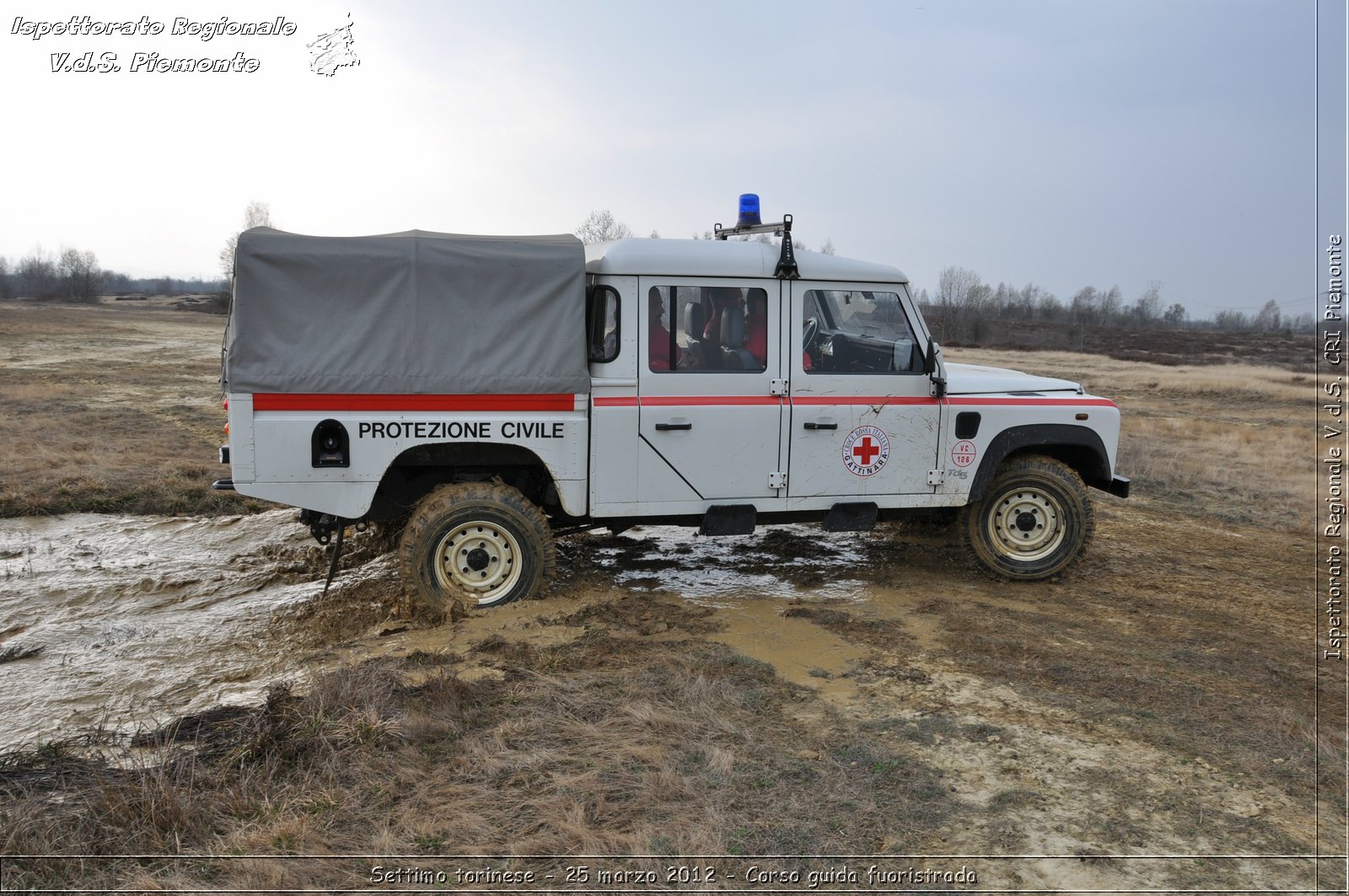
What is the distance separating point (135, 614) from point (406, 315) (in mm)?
2819

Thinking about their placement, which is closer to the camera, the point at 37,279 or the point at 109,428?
the point at 109,428

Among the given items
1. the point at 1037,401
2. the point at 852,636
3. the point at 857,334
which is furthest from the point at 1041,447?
the point at 852,636

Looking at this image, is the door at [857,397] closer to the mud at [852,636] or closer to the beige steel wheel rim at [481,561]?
the mud at [852,636]

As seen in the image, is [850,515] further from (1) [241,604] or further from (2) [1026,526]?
(1) [241,604]

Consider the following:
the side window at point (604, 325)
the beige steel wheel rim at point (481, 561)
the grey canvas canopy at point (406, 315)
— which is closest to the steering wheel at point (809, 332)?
the side window at point (604, 325)

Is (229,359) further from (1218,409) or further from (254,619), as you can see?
(1218,409)

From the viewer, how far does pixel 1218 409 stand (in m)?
21.2

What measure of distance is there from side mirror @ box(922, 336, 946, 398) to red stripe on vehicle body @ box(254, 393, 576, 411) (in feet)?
8.43

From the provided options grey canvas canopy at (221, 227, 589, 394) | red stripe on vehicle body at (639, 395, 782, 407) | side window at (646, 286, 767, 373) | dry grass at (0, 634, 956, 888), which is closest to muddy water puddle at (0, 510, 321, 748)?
dry grass at (0, 634, 956, 888)

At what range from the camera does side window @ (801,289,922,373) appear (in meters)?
6.57

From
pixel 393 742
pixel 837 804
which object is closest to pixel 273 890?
pixel 393 742

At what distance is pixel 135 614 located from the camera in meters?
6.36

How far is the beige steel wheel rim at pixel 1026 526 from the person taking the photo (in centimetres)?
719

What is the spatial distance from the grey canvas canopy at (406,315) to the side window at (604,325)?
0.65 ft
